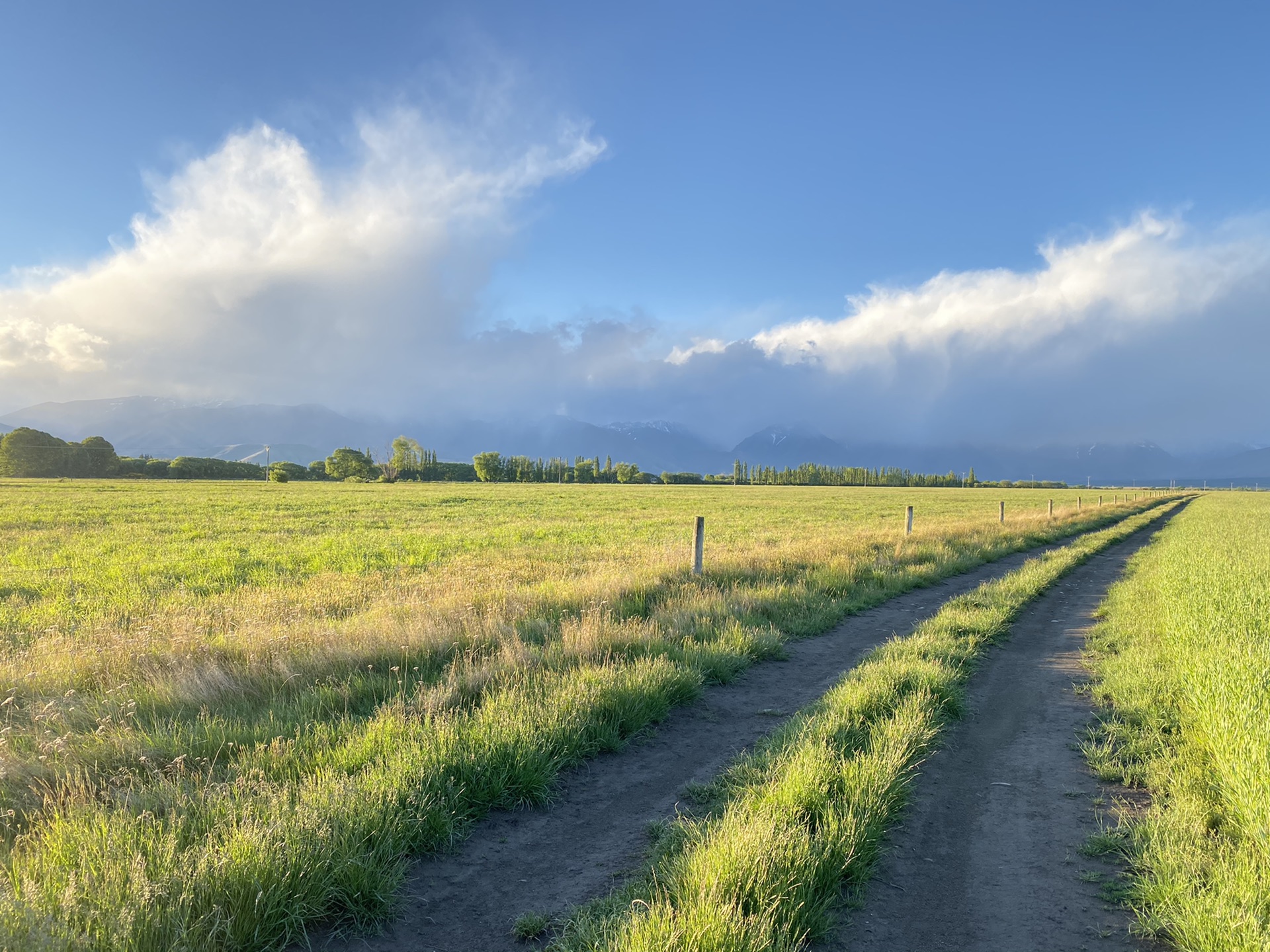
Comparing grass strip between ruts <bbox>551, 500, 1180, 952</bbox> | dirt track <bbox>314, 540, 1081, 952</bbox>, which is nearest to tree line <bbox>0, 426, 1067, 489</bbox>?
dirt track <bbox>314, 540, 1081, 952</bbox>

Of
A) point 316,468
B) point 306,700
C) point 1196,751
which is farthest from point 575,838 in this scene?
point 316,468

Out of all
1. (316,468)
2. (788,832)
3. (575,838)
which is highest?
(316,468)

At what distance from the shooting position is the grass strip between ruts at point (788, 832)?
10.5 feet

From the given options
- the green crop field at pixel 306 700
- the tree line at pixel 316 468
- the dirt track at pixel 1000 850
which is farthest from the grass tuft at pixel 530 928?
the tree line at pixel 316 468

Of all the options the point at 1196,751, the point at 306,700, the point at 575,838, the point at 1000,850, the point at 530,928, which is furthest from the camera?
the point at 306,700

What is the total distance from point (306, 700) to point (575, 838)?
3.52 metres

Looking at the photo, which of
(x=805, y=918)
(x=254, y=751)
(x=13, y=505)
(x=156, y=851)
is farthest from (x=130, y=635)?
(x=13, y=505)

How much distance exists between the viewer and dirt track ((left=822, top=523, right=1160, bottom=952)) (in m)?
3.58

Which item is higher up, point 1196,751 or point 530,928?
point 1196,751

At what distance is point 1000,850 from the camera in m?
4.44

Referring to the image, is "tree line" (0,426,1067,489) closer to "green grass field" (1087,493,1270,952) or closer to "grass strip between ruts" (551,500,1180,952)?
"grass strip between ruts" (551,500,1180,952)

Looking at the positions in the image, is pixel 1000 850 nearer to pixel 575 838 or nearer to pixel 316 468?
pixel 575 838

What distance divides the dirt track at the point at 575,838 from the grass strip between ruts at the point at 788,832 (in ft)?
1.08

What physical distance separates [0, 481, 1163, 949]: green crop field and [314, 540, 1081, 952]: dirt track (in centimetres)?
21
